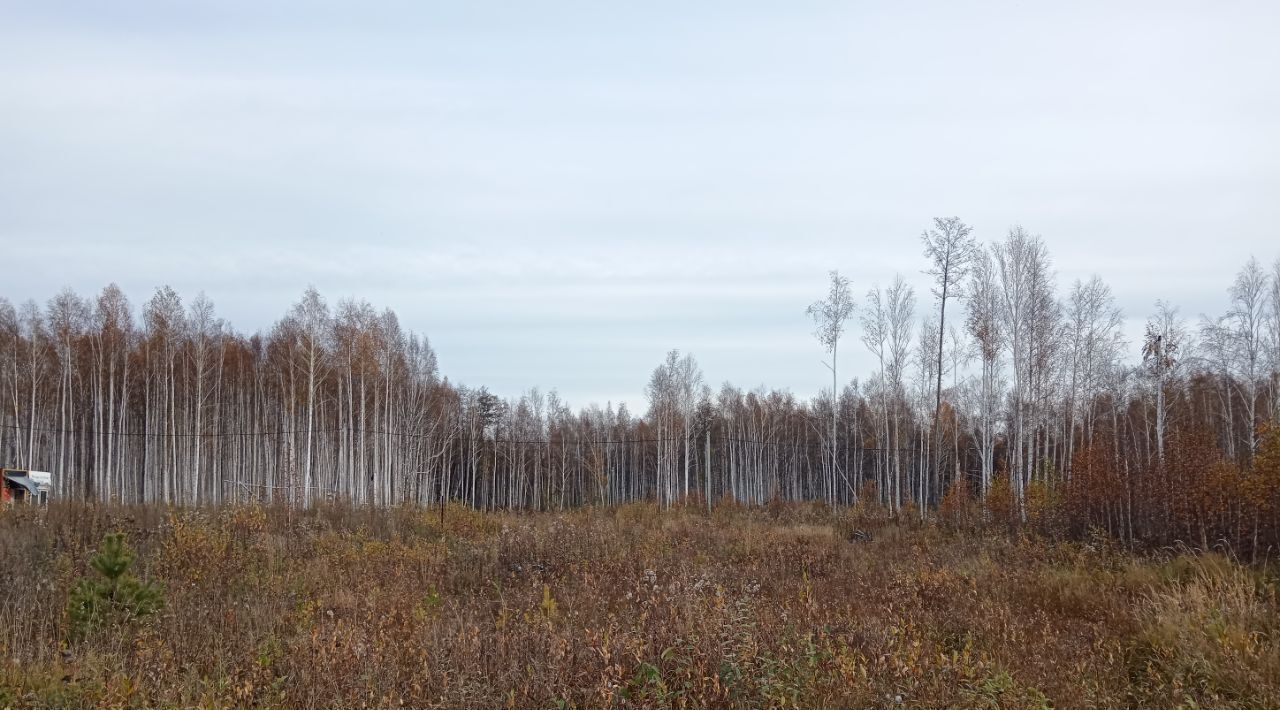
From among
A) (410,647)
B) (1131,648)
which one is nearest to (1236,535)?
(1131,648)

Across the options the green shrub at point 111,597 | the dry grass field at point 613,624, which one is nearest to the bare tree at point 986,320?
the dry grass field at point 613,624

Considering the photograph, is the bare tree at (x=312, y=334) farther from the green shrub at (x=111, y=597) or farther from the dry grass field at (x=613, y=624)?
the green shrub at (x=111, y=597)

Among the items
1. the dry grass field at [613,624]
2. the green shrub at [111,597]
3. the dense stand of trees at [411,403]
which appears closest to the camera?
the dry grass field at [613,624]

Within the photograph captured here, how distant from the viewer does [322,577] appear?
1030 cm

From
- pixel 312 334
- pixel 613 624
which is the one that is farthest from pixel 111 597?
pixel 312 334

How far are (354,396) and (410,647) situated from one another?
1400 inches

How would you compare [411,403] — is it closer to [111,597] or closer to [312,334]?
[312,334]

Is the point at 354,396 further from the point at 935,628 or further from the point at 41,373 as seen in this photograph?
the point at 935,628

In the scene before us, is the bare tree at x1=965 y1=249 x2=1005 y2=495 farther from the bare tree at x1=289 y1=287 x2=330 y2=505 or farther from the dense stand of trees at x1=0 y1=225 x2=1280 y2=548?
the bare tree at x1=289 y1=287 x2=330 y2=505

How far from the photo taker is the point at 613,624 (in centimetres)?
628

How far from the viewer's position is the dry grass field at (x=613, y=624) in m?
5.14

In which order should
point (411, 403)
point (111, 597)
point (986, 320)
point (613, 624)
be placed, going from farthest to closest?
point (411, 403), point (986, 320), point (111, 597), point (613, 624)

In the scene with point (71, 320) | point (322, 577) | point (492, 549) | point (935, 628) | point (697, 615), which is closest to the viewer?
point (697, 615)

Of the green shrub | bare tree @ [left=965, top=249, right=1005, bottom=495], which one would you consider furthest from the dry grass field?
bare tree @ [left=965, top=249, right=1005, bottom=495]
